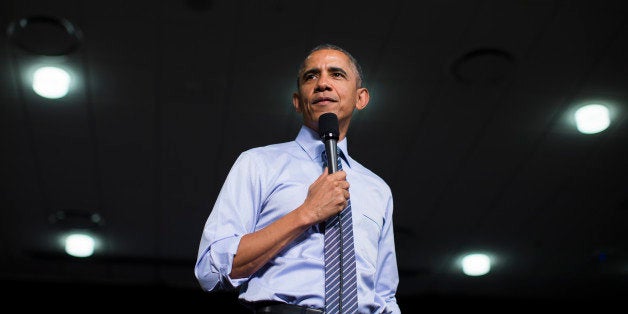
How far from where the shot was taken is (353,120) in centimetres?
477

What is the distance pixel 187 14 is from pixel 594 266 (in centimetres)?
532

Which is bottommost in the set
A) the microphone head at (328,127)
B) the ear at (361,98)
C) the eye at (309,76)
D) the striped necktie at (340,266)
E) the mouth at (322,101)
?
the striped necktie at (340,266)

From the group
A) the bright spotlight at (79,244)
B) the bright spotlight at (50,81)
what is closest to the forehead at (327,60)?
the bright spotlight at (50,81)

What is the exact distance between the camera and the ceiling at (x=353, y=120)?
386 cm

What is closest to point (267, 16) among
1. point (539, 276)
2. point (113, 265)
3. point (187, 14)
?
point (187, 14)

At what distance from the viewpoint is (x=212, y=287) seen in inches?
59.4

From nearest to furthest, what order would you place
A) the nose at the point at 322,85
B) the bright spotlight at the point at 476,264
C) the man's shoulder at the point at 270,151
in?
the man's shoulder at the point at 270,151 < the nose at the point at 322,85 < the bright spotlight at the point at 476,264

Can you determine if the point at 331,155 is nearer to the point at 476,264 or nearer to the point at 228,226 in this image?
the point at 228,226

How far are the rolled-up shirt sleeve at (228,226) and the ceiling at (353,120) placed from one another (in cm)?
220

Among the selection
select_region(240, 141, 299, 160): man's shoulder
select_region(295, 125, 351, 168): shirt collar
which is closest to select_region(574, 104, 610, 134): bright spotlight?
select_region(295, 125, 351, 168): shirt collar

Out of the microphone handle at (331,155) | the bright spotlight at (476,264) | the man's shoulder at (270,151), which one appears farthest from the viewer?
the bright spotlight at (476,264)

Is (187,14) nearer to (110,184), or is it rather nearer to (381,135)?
(381,135)

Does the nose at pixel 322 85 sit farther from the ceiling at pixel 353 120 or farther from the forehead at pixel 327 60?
the ceiling at pixel 353 120

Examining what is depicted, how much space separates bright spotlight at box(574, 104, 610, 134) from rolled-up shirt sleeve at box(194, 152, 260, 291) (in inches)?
138
